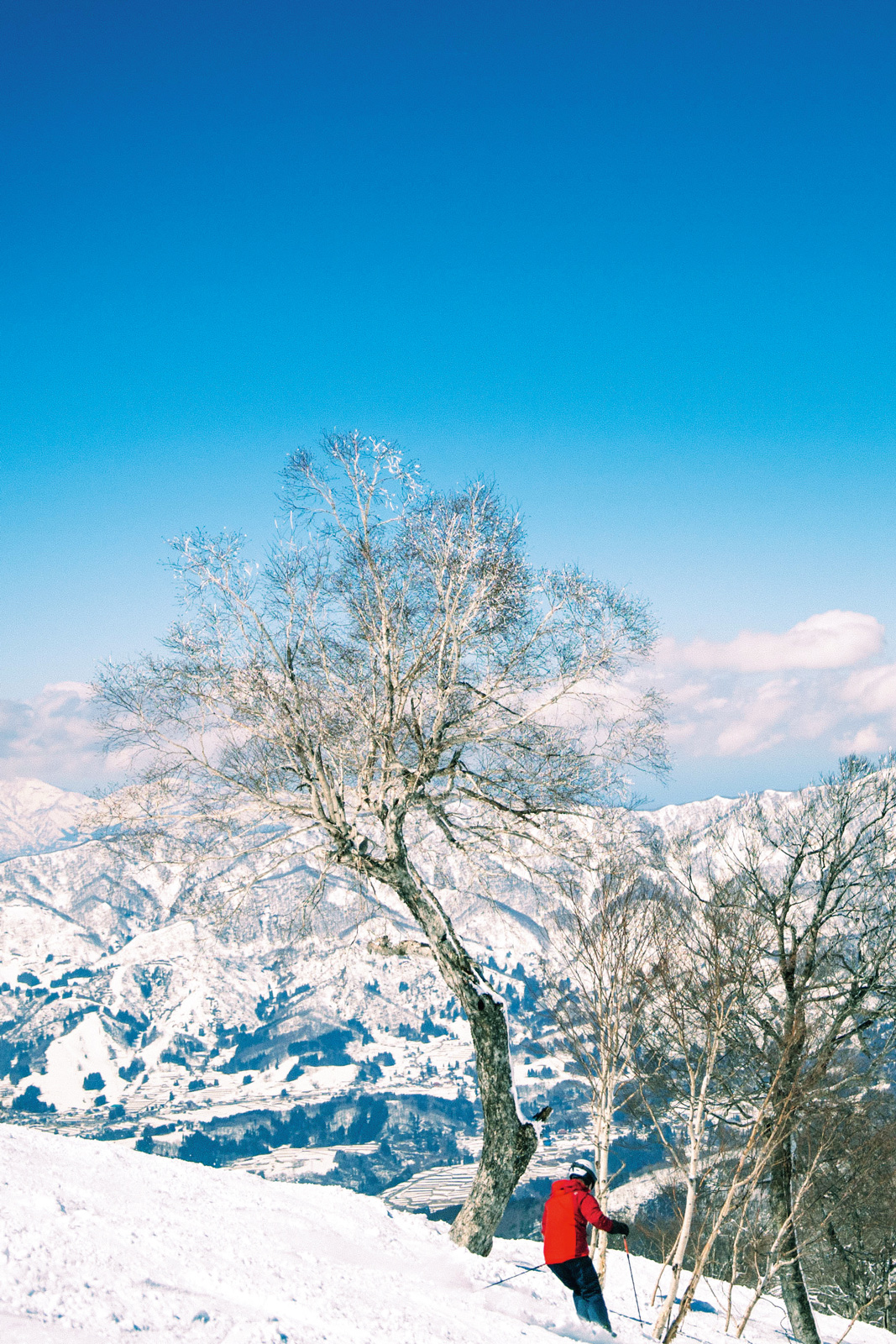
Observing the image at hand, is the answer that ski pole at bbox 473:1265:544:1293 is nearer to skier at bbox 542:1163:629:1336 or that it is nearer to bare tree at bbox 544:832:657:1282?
skier at bbox 542:1163:629:1336

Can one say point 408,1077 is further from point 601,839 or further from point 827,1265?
point 601,839

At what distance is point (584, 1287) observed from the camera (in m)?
6.96

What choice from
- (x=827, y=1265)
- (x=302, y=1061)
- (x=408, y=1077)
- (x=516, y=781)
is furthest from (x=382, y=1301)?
(x=302, y=1061)

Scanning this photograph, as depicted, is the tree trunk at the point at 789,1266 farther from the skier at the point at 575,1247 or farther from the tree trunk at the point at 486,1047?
the skier at the point at 575,1247

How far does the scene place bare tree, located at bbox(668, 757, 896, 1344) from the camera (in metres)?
13.1

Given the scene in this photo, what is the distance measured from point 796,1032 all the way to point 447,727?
6843mm

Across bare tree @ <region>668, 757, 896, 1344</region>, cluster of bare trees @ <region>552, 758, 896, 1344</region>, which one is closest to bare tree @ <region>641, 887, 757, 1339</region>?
cluster of bare trees @ <region>552, 758, 896, 1344</region>

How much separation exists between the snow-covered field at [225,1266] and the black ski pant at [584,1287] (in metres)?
0.16

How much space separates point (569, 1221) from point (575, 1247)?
0.22m

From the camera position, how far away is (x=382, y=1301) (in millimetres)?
5488

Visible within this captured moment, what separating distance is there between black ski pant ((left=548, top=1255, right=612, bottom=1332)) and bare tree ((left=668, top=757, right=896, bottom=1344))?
6.02 metres

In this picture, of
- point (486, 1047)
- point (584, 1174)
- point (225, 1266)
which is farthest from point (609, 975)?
point (225, 1266)

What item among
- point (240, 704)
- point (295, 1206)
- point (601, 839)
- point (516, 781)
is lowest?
point (295, 1206)

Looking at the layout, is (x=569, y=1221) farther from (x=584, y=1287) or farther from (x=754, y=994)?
(x=754, y=994)
